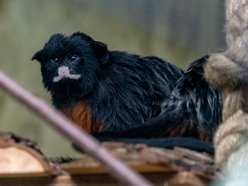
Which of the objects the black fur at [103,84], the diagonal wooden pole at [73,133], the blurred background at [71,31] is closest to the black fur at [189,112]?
the black fur at [103,84]

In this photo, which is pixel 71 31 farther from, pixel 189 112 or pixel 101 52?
pixel 189 112

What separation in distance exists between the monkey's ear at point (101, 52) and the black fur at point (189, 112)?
0.20 m

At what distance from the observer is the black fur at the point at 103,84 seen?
1.69 meters

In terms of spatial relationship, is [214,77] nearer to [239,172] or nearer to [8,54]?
[239,172]

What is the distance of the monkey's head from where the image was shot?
5.60ft

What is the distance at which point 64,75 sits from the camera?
170 centimetres

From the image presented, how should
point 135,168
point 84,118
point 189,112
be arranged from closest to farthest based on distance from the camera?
point 135,168 < point 189,112 < point 84,118

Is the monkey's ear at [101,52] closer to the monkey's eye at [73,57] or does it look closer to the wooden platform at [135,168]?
the monkey's eye at [73,57]

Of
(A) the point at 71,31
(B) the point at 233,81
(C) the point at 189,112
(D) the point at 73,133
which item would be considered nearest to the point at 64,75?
(C) the point at 189,112

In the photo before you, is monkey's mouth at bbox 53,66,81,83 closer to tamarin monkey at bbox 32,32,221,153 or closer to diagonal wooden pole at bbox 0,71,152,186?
tamarin monkey at bbox 32,32,221,153

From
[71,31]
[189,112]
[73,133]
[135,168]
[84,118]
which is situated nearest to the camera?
[73,133]

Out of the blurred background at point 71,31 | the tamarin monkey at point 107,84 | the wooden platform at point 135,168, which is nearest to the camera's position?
the wooden platform at point 135,168

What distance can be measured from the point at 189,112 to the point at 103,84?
0.26 meters

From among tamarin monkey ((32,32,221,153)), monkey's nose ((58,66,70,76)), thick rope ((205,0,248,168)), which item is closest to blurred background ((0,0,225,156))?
tamarin monkey ((32,32,221,153))
